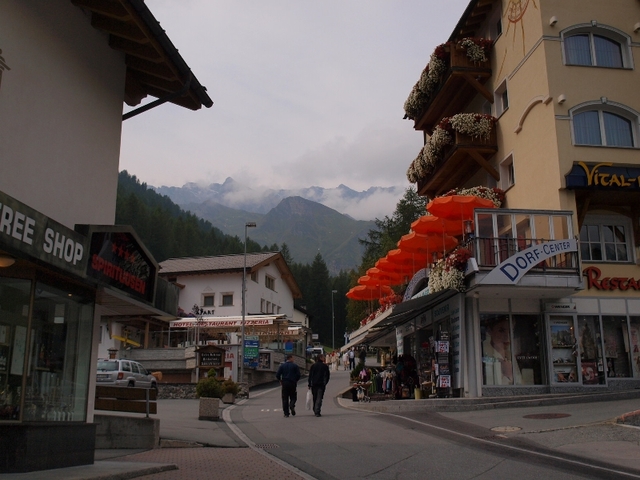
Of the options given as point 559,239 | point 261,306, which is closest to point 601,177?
point 559,239

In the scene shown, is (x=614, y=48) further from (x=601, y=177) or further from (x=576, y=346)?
(x=576, y=346)

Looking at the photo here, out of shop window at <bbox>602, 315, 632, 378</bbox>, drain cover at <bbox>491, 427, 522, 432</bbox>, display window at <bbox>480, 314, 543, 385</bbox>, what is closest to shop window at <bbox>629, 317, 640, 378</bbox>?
shop window at <bbox>602, 315, 632, 378</bbox>

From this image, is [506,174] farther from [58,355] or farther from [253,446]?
[58,355]

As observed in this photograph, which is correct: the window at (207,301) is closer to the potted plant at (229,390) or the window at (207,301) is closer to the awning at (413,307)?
the awning at (413,307)

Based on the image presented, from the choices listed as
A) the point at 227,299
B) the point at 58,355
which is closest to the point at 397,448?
the point at 58,355

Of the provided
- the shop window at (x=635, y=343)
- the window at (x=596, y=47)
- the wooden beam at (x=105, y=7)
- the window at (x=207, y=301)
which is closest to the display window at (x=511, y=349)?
the shop window at (x=635, y=343)

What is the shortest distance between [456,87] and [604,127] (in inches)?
297

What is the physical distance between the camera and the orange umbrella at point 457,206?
21328mm

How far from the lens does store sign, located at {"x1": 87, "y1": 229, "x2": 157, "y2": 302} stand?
9477mm

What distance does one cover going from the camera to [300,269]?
122 meters

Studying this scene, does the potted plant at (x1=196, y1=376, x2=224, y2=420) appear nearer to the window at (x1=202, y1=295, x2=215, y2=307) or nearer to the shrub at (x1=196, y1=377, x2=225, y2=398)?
the shrub at (x1=196, y1=377, x2=225, y2=398)

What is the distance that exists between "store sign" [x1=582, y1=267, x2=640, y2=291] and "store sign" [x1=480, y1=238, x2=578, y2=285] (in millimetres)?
2081

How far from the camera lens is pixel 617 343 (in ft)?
71.8

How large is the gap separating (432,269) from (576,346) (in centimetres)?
525
